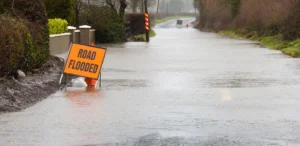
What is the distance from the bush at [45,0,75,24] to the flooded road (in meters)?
15.3

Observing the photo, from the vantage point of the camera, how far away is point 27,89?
13633 mm

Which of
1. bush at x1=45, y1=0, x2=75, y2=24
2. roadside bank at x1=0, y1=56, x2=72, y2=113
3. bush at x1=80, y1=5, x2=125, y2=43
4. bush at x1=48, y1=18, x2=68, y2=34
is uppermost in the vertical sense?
roadside bank at x1=0, y1=56, x2=72, y2=113

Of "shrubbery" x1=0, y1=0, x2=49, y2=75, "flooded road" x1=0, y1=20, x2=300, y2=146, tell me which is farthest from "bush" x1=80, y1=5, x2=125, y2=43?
"shrubbery" x1=0, y1=0, x2=49, y2=75

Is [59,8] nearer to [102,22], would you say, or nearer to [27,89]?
[102,22]

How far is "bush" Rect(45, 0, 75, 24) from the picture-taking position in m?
33.5

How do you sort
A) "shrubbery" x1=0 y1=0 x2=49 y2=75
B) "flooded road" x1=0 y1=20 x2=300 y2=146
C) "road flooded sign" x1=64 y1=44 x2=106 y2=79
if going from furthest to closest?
"road flooded sign" x1=64 y1=44 x2=106 y2=79
"shrubbery" x1=0 y1=0 x2=49 y2=75
"flooded road" x1=0 y1=20 x2=300 y2=146

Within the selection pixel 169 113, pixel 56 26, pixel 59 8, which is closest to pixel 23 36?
pixel 169 113

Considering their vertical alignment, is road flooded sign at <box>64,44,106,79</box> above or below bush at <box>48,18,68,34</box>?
above

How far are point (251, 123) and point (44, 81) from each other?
20.9ft

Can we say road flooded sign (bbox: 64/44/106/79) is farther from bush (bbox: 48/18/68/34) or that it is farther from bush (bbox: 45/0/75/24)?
bush (bbox: 45/0/75/24)

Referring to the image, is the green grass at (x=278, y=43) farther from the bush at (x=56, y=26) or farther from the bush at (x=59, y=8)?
the bush at (x=59, y=8)

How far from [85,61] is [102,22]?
27372 millimetres

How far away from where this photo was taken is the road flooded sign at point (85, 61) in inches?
591

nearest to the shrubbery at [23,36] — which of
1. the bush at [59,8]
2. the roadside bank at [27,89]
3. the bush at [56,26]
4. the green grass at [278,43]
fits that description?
the roadside bank at [27,89]
